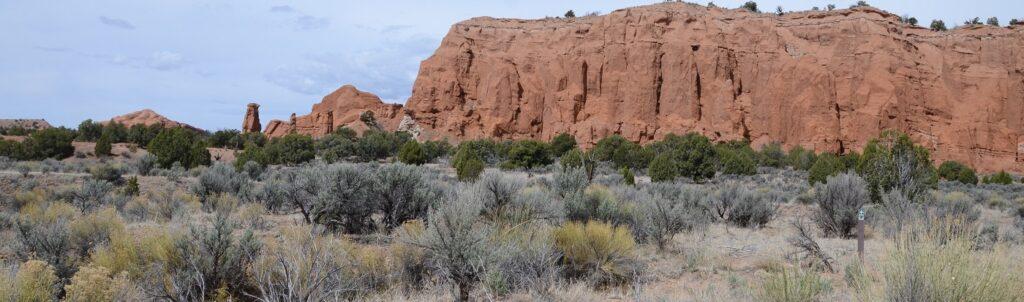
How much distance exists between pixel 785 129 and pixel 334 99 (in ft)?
176

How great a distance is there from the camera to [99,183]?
1638 cm

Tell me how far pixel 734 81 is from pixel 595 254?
60.7m

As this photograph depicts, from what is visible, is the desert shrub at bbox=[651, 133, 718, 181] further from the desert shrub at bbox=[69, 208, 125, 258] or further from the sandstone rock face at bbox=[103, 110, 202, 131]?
the sandstone rock face at bbox=[103, 110, 202, 131]

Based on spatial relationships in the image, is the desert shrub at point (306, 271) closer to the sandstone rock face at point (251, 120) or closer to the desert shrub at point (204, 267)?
the desert shrub at point (204, 267)

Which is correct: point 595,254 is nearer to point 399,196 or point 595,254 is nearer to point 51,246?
point 399,196

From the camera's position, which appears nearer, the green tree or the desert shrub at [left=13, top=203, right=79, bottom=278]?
the desert shrub at [left=13, top=203, right=79, bottom=278]

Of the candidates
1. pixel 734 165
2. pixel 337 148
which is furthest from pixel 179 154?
pixel 734 165

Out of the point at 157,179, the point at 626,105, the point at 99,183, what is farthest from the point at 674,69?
the point at 99,183

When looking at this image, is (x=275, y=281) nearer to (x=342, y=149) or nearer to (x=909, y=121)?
(x=342, y=149)

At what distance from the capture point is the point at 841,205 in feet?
38.1

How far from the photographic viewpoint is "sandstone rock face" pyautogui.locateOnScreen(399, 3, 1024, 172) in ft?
185

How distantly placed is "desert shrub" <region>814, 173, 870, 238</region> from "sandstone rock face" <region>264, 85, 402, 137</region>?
65.2 metres

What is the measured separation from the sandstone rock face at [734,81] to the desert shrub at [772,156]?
530cm

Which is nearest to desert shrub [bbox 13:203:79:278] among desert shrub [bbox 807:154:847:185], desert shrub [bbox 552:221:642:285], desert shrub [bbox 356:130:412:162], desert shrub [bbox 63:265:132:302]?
desert shrub [bbox 63:265:132:302]
